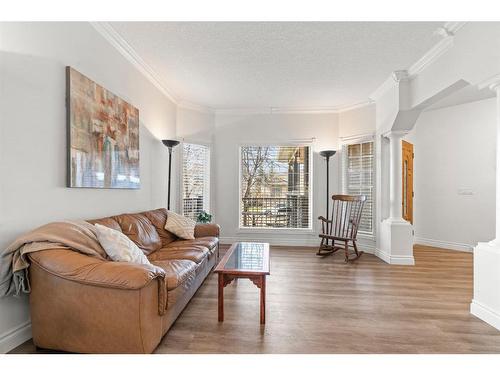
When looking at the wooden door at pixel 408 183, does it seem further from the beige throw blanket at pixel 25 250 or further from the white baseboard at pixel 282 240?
the beige throw blanket at pixel 25 250

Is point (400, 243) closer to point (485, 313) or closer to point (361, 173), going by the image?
point (361, 173)

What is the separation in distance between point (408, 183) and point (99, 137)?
19.1 feet

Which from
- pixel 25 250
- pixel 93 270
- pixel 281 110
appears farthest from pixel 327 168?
pixel 25 250

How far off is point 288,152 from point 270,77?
1.90 metres

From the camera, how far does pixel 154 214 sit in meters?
3.55

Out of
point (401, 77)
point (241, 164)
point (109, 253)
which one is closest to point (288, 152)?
point (241, 164)

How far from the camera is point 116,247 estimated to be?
2.06 m

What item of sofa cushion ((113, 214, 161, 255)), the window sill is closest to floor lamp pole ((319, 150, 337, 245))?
the window sill

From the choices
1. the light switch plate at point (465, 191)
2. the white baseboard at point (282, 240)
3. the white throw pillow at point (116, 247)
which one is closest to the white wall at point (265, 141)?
the white baseboard at point (282, 240)

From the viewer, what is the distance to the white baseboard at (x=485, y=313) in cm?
223

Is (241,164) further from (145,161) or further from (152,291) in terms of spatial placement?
(152,291)

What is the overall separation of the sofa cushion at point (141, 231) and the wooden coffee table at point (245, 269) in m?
0.91

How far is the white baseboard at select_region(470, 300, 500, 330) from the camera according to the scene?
223 centimetres

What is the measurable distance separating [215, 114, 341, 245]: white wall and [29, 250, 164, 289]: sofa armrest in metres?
3.85
